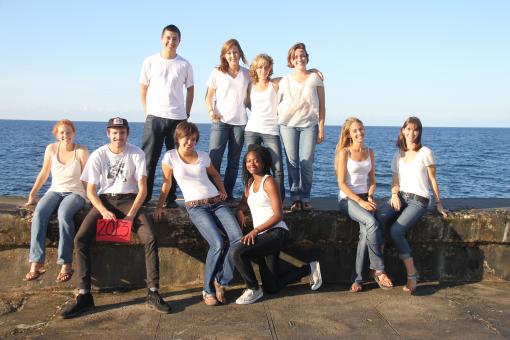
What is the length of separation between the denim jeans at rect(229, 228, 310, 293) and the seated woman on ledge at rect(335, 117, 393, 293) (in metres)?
0.65

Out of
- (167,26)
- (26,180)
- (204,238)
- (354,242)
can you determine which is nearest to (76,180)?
(204,238)

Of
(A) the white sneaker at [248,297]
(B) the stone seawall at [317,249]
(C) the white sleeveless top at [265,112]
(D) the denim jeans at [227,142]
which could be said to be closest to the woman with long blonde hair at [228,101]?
(D) the denim jeans at [227,142]

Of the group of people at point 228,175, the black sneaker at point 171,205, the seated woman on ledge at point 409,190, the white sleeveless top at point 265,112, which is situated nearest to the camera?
the group of people at point 228,175

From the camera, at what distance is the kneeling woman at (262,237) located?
495cm

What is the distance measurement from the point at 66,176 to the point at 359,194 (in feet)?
9.94

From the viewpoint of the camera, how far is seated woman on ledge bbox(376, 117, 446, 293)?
5.30 meters

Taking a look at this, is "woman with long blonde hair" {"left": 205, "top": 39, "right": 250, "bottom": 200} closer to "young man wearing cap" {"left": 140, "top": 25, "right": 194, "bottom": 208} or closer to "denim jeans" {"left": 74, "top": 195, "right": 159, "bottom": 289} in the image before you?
"young man wearing cap" {"left": 140, "top": 25, "right": 194, "bottom": 208}

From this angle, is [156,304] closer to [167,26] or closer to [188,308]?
[188,308]

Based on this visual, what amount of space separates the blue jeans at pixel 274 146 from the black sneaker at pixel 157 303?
178 centimetres

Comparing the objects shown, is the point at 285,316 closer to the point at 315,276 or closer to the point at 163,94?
the point at 315,276

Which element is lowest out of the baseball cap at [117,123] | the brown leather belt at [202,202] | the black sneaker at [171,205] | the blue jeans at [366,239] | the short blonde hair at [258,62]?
the blue jeans at [366,239]

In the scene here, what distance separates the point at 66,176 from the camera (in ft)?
16.9

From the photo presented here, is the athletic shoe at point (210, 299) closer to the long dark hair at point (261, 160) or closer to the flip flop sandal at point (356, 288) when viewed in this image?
the long dark hair at point (261, 160)

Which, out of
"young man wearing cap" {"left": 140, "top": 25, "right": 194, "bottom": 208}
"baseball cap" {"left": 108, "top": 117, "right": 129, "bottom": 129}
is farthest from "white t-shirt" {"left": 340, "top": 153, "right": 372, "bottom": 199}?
"baseball cap" {"left": 108, "top": 117, "right": 129, "bottom": 129}
